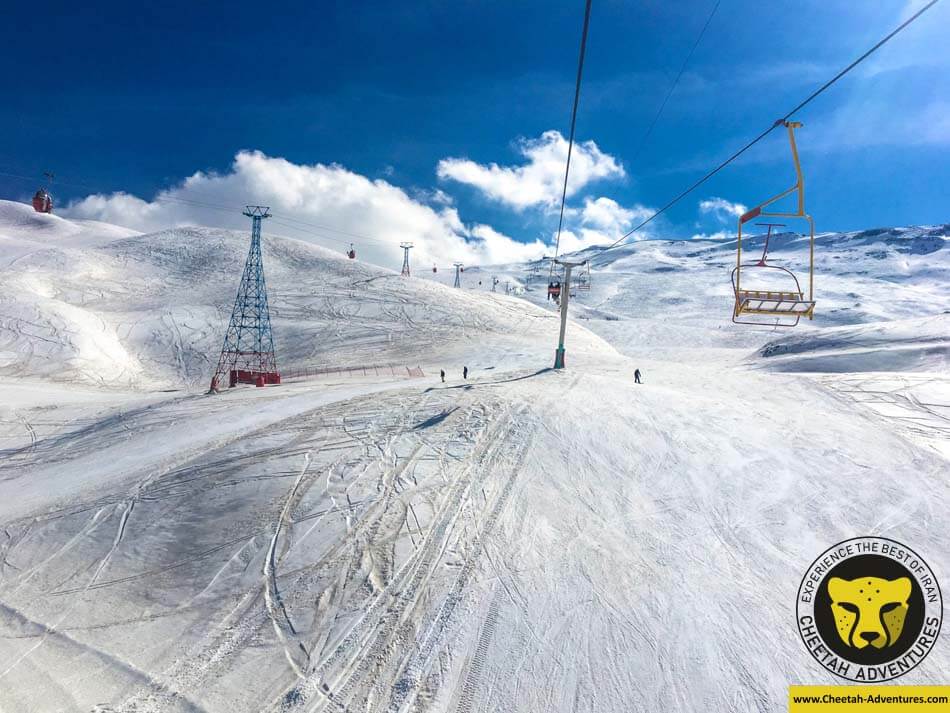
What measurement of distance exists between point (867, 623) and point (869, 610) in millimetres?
157

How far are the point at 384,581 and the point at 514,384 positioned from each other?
455 inches

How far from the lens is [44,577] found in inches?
344

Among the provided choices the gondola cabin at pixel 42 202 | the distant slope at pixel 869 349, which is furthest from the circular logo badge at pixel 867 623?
the gondola cabin at pixel 42 202

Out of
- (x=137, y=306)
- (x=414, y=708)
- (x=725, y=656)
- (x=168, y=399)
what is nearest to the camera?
(x=414, y=708)

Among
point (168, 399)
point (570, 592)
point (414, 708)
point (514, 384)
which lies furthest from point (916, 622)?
point (168, 399)

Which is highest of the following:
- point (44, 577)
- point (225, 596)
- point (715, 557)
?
point (715, 557)

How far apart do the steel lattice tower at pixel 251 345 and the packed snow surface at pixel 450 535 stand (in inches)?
268

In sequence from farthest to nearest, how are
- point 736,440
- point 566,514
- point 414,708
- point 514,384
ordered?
1. point 514,384
2. point 736,440
3. point 566,514
4. point 414,708

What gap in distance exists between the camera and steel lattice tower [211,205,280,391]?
28.2 metres

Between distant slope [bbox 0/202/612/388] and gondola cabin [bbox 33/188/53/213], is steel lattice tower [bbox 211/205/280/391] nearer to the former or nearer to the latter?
distant slope [bbox 0/202/612/388]

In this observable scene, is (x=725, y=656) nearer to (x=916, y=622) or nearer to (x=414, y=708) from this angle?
(x=916, y=622)

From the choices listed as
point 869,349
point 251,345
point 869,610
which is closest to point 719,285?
point 869,349

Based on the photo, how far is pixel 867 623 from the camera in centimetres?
596

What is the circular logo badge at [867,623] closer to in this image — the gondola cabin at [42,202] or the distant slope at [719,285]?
the distant slope at [719,285]
